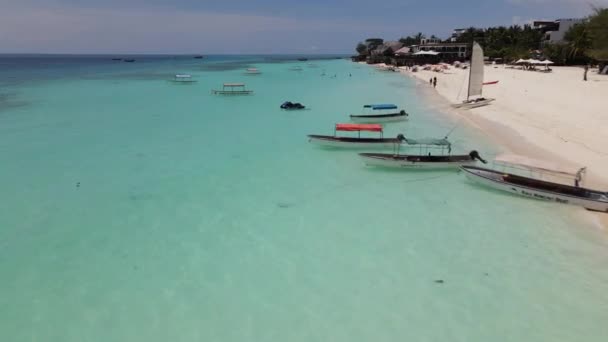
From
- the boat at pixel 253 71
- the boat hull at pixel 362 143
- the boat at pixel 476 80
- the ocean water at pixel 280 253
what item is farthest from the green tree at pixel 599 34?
the boat at pixel 253 71

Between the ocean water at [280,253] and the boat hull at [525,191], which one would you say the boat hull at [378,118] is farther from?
the boat hull at [525,191]

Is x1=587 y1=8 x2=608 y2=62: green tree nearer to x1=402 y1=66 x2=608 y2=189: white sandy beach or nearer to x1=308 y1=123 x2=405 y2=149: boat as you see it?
x1=402 y1=66 x2=608 y2=189: white sandy beach

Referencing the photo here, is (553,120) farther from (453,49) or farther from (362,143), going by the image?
(453,49)

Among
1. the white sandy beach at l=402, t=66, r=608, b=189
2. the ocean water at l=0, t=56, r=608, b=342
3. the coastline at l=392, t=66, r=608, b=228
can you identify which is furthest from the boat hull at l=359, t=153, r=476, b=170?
the white sandy beach at l=402, t=66, r=608, b=189

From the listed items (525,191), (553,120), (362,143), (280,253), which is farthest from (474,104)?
(280,253)

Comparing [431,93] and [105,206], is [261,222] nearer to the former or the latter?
[105,206]
